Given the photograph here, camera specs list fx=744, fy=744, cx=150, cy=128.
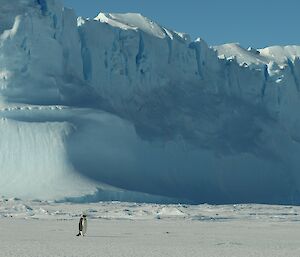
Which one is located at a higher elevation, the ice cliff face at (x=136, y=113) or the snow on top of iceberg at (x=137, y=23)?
the snow on top of iceberg at (x=137, y=23)

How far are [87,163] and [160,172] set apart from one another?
377 inches

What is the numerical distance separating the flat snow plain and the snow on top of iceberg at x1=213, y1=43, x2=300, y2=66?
4054 cm

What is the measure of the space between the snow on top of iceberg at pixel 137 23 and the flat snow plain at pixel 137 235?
94.5 ft

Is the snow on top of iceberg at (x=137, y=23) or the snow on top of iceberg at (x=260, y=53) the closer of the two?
the snow on top of iceberg at (x=137, y=23)

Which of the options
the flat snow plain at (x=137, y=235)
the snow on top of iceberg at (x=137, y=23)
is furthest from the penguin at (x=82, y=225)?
the snow on top of iceberg at (x=137, y=23)

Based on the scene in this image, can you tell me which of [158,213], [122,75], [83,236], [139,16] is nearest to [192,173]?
[122,75]

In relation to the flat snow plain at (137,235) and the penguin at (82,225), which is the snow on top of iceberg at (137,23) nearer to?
the flat snow plain at (137,235)

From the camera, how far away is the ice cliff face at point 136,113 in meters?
62.7

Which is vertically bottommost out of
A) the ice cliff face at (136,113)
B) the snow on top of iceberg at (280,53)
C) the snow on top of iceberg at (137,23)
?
the ice cliff face at (136,113)

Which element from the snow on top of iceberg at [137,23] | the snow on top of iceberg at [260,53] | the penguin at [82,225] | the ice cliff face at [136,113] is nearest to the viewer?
the penguin at [82,225]

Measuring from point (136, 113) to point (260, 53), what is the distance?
1000 inches

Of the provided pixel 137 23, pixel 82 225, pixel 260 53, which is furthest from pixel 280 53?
pixel 82 225

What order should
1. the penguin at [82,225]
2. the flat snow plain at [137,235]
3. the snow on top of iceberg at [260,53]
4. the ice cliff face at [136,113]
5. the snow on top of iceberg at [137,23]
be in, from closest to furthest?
the flat snow plain at [137,235] < the penguin at [82,225] < the ice cliff face at [136,113] < the snow on top of iceberg at [137,23] < the snow on top of iceberg at [260,53]

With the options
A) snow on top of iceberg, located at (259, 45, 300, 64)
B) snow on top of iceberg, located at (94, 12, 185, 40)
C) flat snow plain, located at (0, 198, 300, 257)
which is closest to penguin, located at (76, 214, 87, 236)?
flat snow plain, located at (0, 198, 300, 257)
